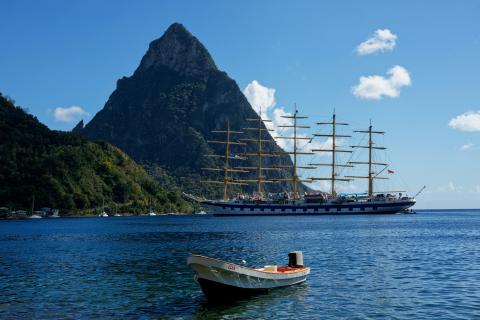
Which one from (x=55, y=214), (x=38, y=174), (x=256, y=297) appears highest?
(x=38, y=174)

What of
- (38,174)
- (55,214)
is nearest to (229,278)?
(55,214)

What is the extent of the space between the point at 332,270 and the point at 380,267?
4.41 m

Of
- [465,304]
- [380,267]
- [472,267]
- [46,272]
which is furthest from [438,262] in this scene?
[46,272]

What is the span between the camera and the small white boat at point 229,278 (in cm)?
2425

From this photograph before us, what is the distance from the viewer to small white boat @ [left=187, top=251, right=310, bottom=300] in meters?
24.2

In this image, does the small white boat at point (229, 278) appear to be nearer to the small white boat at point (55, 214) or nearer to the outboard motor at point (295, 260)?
the outboard motor at point (295, 260)

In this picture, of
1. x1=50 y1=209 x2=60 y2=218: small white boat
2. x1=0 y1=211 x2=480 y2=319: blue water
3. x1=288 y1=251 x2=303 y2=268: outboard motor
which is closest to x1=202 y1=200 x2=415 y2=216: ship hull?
x1=50 y1=209 x2=60 y2=218: small white boat

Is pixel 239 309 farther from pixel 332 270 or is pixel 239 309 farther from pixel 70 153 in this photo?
pixel 70 153

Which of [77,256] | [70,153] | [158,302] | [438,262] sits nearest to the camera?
[158,302]

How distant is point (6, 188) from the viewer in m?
169

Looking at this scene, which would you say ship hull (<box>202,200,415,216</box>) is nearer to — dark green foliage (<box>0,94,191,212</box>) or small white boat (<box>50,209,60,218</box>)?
dark green foliage (<box>0,94,191,212</box>)

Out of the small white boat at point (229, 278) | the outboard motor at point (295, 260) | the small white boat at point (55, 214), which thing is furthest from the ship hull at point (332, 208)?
the small white boat at point (229, 278)

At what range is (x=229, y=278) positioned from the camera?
2505 cm

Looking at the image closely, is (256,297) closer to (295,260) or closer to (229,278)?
(229,278)
